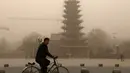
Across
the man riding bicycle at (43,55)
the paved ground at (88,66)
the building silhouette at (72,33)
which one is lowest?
the paved ground at (88,66)

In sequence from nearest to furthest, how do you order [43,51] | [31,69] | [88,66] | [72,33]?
[43,51], [31,69], [88,66], [72,33]

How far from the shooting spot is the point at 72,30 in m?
60.1

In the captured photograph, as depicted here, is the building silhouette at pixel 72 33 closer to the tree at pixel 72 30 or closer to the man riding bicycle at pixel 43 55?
the tree at pixel 72 30

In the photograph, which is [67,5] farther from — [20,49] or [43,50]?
[43,50]

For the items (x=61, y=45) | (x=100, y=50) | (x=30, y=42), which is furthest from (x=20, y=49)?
(x=100, y=50)

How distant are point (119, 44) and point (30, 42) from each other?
518 inches

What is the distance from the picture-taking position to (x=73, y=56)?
57.5 metres

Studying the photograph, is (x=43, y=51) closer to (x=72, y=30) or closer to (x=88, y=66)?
(x=88, y=66)

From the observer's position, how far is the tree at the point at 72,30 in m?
58.5

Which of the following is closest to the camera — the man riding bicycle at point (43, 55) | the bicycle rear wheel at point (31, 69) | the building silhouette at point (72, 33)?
the man riding bicycle at point (43, 55)

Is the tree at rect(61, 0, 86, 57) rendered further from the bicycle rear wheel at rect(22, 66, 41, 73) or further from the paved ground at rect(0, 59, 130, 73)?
the bicycle rear wheel at rect(22, 66, 41, 73)

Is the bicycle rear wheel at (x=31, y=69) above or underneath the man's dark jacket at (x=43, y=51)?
underneath

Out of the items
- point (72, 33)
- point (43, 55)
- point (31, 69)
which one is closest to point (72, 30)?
point (72, 33)

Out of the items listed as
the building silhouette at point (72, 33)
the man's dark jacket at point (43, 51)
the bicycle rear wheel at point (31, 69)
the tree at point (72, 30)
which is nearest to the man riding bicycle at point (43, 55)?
the man's dark jacket at point (43, 51)
